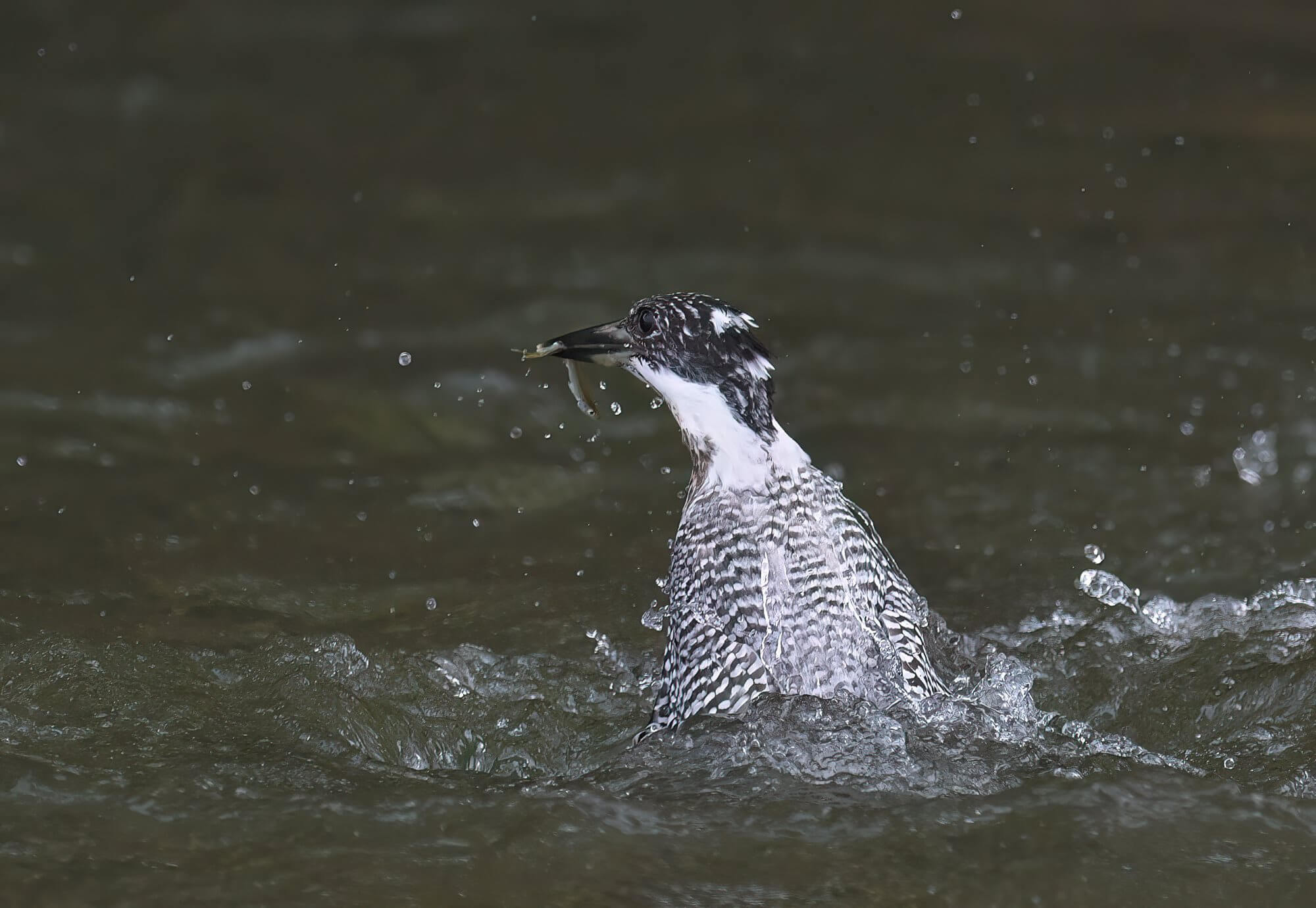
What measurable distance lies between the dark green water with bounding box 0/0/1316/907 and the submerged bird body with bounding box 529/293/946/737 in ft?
0.49

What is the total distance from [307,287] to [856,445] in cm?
298

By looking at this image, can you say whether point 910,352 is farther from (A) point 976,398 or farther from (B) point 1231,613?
(B) point 1231,613

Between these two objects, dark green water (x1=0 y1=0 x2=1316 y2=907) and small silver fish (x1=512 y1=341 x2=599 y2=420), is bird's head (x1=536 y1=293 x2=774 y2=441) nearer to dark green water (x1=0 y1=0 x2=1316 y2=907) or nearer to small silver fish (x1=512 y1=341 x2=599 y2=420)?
small silver fish (x1=512 y1=341 x2=599 y2=420)

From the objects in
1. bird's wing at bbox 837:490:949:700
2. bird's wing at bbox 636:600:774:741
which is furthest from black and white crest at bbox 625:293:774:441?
bird's wing at bbox 636:600:774:741

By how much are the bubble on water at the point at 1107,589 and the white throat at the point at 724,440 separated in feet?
5.38

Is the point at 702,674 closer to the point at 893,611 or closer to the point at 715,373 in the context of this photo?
the point at 893,611

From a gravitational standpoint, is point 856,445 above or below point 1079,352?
below

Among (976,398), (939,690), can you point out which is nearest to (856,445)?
(976,398)

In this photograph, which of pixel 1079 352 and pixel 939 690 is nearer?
pixel 939 690

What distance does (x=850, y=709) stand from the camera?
419cm

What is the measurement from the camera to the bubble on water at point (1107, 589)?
219 inches

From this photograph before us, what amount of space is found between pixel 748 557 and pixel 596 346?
2.75 feet

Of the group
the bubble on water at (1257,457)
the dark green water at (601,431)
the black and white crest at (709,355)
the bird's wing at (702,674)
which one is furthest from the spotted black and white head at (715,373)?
the bubble on water at (1257,457)

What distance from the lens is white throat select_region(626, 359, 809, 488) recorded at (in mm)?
4547
